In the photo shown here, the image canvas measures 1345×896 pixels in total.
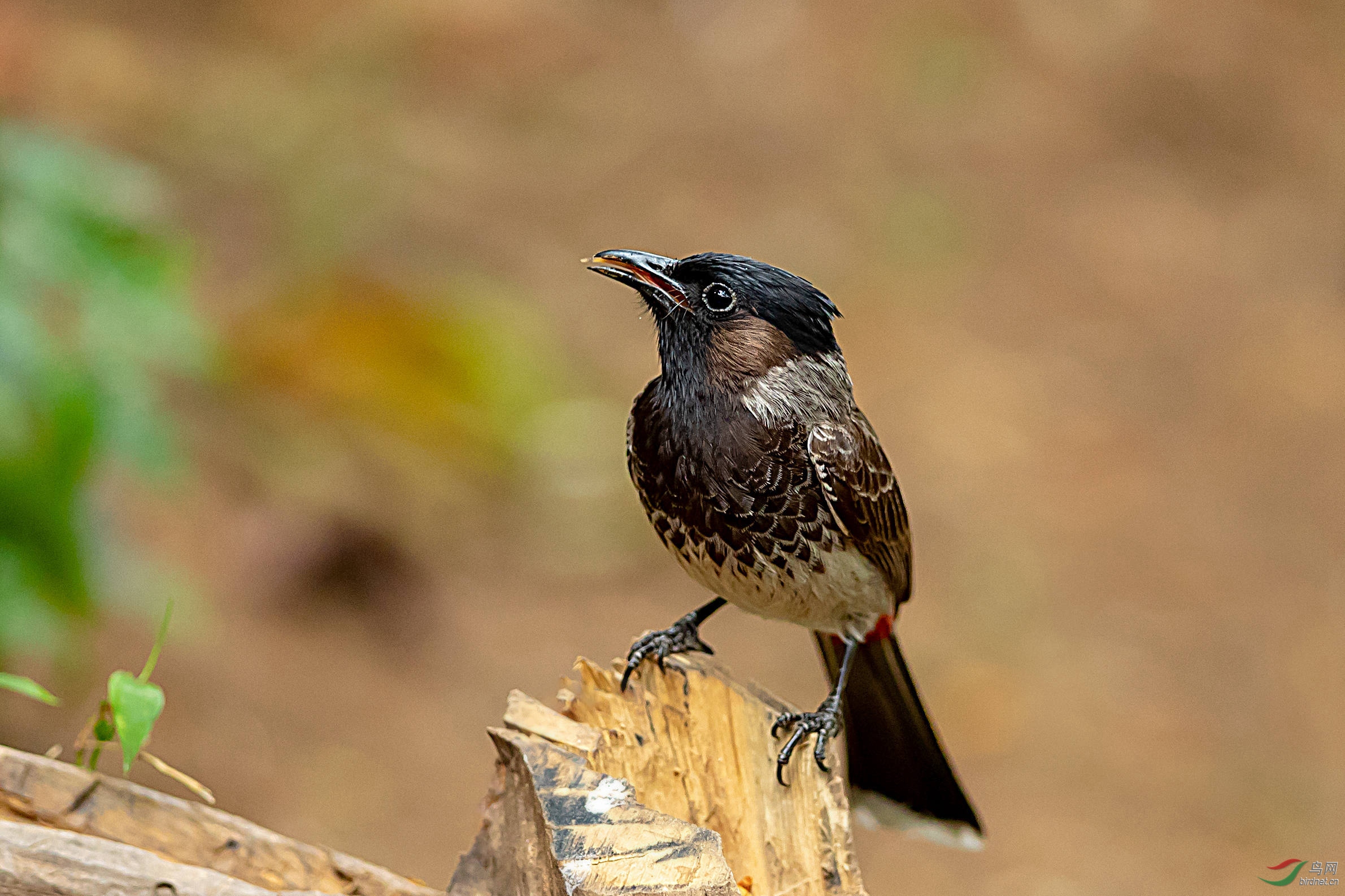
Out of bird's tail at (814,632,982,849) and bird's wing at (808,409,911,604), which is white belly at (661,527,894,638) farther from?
bird's tail at (814,632,982,849)

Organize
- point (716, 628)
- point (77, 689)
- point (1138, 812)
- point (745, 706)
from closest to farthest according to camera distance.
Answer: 1. point (745, 706)
2. point (77, 689)
3. point (1138, 812)
4. point (716, 628)

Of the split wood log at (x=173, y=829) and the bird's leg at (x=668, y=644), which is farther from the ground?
the bird's leg at (x=668, y=644)

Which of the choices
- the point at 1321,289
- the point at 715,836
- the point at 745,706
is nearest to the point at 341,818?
the point at 745,706

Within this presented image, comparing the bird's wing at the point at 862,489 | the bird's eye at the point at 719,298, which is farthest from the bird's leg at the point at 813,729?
the bird's eye at the point at 719,298

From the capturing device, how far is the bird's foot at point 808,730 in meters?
3.29

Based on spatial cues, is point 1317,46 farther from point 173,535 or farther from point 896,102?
point 173,535

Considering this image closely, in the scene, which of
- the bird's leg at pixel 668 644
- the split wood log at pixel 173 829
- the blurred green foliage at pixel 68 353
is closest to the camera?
the split wood log at pixel 173 829

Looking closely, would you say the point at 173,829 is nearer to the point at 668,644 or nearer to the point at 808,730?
the point at 668,644

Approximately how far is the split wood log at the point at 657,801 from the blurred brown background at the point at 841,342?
9.30ft

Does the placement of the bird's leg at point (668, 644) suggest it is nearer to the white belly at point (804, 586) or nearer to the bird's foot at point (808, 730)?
the white belly at point (804, 586)

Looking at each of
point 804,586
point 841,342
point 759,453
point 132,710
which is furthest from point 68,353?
point 841,342

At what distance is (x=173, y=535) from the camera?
6.78 metres

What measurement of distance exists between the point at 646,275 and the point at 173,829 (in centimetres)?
174

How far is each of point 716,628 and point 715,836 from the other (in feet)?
14.9
